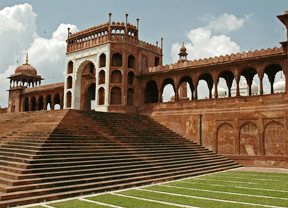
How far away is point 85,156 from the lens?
12461mm

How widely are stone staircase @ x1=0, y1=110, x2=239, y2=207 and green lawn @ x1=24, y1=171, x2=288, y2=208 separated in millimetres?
978

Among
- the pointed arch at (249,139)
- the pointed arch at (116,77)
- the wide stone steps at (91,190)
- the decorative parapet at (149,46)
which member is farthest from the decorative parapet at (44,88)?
the wide stone steps at (91,190)

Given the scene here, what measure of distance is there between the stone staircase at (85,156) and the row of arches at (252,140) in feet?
4.11

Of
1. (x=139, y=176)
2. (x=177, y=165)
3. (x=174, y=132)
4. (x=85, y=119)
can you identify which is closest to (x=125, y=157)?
(x=139, y=176)

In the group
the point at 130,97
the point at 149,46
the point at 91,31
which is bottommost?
the point at 130,97

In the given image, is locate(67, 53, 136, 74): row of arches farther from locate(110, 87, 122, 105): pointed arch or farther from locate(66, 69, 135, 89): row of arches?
locate(110, 87, 122, 105): pointed arch

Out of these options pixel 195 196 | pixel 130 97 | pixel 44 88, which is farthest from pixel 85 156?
pixel 44 88

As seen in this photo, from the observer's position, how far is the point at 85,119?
17438 millimetres

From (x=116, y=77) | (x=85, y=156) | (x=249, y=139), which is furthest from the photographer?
(x=116, y=77)

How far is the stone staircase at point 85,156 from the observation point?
945 centimetres

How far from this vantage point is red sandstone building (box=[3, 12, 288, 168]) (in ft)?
62.0

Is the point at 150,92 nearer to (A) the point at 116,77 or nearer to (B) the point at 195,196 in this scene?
(A) the point at 116,77

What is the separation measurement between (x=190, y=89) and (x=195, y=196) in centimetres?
1831

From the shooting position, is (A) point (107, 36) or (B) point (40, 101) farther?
(B) point (40, 101)
